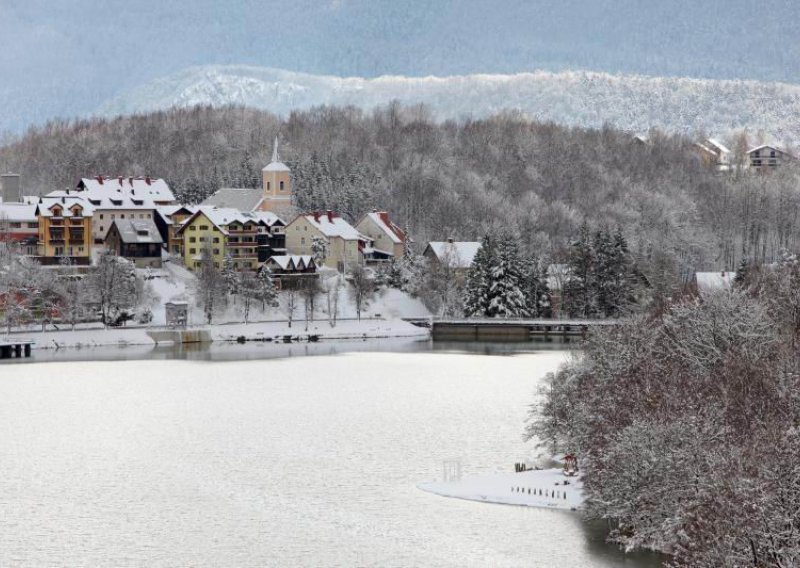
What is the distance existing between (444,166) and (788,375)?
118 metres

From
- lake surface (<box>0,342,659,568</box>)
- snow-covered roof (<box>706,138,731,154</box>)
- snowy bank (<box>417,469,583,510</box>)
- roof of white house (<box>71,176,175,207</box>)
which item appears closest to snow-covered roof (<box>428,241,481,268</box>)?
roof of white house (<box>71,176,175,207</box>)

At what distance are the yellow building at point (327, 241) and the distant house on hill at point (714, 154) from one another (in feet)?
216

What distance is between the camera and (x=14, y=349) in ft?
269

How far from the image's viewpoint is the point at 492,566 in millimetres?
31312

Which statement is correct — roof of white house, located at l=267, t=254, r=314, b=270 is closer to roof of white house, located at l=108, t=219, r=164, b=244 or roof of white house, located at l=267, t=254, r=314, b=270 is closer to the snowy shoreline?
the snowy shoreline

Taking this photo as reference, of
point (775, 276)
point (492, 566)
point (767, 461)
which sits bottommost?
point (492, 566)

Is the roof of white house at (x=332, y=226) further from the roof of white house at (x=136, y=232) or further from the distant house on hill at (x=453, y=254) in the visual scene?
the roof of white house at (x=136, y=232)

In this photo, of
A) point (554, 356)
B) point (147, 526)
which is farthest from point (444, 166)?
point (147, 526)

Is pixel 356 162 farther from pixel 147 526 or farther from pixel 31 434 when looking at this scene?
pixel 147 526

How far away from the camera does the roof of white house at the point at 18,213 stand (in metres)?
106

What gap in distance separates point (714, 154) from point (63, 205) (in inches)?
3722

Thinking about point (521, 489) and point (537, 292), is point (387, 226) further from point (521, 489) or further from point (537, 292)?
point (521, 489)

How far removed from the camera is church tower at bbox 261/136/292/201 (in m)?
126

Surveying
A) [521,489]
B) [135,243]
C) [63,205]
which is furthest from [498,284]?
[521,489]
